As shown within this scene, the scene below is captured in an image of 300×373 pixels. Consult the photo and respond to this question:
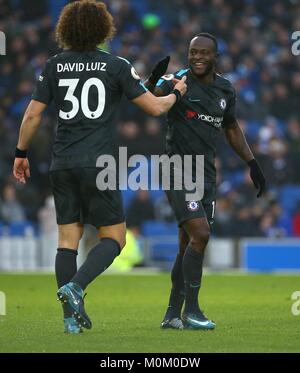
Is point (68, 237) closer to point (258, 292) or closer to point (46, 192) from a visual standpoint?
point (258, 292)

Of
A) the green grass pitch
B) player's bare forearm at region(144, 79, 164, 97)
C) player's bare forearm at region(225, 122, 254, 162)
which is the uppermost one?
player's bare forearm at region(144, 79, 164, 97)

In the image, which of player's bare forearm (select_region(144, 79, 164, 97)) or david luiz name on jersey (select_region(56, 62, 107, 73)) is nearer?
david luiz name on jersey (select_region(56, 62, 107, 73))

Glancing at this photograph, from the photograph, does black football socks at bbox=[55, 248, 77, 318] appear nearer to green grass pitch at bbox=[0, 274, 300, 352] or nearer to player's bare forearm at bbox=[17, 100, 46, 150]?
green grass pitch at bbox=[0, 274, 300, 352]

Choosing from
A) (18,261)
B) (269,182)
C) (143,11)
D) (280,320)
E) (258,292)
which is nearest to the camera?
(280,320)

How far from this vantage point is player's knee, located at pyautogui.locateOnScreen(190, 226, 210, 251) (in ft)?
26.7

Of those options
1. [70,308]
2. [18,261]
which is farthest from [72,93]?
[18,261]

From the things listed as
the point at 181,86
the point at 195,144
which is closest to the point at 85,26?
the point at 181,86

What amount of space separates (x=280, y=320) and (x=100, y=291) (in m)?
4.59

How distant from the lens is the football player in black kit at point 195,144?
816 centimetres

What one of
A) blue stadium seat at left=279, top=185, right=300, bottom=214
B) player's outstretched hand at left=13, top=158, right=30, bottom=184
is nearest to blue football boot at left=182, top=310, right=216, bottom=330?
player's outstretched hand at left=13, top=158, right=30, bottom=184

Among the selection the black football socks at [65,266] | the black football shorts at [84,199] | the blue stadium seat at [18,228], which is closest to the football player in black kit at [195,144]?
the black football shorts at [84,199]

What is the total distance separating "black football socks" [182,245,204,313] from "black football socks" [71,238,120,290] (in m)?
0.76

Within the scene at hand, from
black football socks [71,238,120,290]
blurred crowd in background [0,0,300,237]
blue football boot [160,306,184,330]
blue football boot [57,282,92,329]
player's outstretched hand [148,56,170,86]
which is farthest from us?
blurred crowd in background [0,0,300,237]

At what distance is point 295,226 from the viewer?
1870 centimetres
